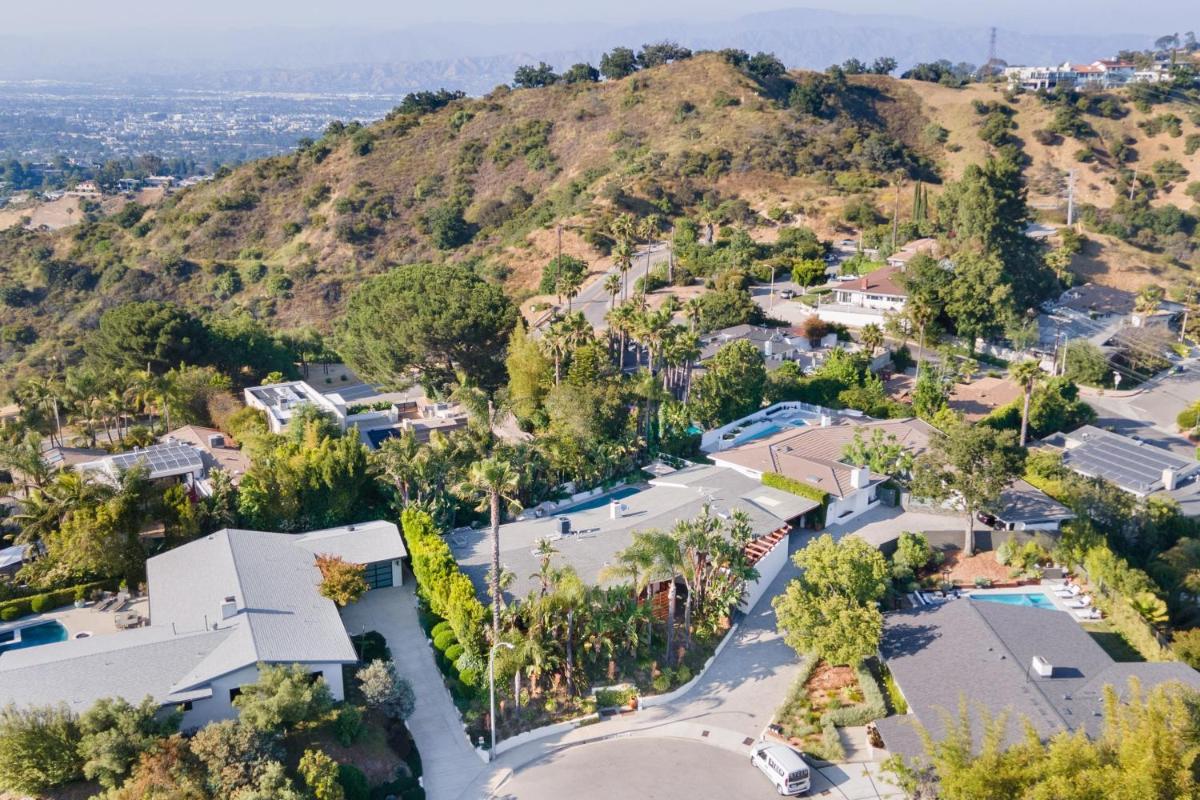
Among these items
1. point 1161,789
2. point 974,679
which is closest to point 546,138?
Answer: point 974,679

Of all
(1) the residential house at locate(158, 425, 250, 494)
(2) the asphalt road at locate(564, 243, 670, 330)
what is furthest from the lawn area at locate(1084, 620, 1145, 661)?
(2) the asphalt road at locate(564, 243, 670, 330)

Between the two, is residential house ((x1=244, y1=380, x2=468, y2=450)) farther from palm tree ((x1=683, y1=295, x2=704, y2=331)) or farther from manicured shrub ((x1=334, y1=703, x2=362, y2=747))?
manicured shrub ((x1=334, y1=703, x2=362, y2=747))

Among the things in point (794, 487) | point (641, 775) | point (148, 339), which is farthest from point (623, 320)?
point (641, 775)

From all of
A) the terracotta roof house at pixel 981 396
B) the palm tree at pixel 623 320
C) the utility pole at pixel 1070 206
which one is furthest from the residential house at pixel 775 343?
the utility pole at pixel 1070 206

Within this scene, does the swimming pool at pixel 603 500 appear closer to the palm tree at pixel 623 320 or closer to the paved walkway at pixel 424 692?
the paved walkway at pixel 424 692

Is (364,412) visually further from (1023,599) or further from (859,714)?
(1023,599)
